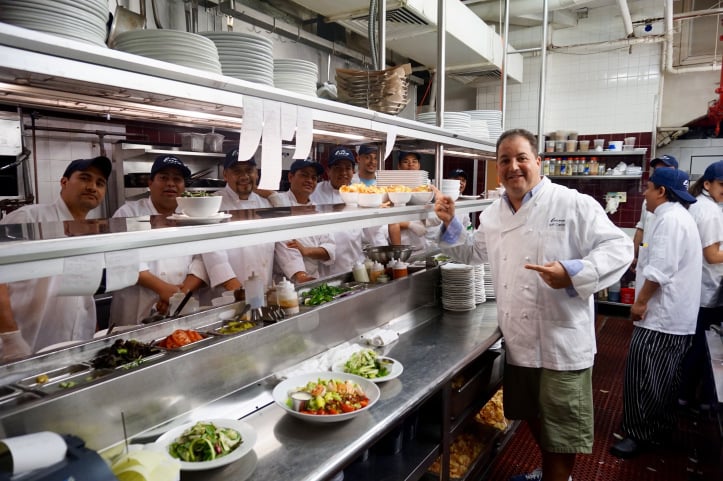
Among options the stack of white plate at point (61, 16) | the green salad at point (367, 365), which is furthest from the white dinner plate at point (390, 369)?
the stack of white plate at point (61, 16)

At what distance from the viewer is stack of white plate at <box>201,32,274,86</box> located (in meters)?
1.58

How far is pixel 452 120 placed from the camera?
3186 mm

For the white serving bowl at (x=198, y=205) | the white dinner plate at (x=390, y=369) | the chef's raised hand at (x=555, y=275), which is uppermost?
the white serving bowl at (x=198, y=205)

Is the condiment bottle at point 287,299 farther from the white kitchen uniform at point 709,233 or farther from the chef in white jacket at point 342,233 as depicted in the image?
the white kitchen uniform at point 709,233

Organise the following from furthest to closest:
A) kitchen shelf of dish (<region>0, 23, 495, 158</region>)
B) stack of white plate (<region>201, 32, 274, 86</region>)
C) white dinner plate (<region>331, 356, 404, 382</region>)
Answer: white dinner plate (<region>331, 356, 404, 382</region>) → stack of white plate (<region>201, 32, 274, 86</region>) → kitchen shelf of dish (<region>0, 23, 495, 158</region>)

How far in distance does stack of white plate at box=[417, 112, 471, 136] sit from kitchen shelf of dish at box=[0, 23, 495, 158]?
85 centimetres

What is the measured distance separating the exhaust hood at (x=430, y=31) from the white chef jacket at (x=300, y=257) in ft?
5.55

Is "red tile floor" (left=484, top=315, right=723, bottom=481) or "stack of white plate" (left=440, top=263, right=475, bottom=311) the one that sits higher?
"stack of white plate" (left=440, top=263, right=475, bottom=311)

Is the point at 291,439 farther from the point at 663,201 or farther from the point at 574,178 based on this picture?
the point at 574,178

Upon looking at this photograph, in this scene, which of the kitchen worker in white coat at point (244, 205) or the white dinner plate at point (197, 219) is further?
the kitchen worker in white coat at point (244, 205)

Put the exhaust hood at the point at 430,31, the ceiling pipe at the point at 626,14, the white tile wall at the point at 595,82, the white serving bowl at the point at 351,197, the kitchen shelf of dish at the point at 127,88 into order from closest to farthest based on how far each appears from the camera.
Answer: the kitchen shelf of dish at the point at 127,88 < the white serving bowl at the point at 351,197 < the exhaust hood at the point at 430,31 < the ceiling pipe at the point at 626,14 < the white tile wall at the point at 595,82

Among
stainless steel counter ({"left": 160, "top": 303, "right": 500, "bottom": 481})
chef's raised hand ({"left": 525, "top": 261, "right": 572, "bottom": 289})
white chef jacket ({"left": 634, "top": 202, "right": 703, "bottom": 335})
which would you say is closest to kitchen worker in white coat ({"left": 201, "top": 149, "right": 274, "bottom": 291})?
stainless steel counter ({"left": 160, "top": 303, "right": 500, "bottom": 481})

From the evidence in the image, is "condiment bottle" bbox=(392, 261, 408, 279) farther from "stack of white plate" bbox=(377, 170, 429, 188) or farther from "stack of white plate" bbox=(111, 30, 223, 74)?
"stack of white plate" bbox=(111, 30, 223, 74)

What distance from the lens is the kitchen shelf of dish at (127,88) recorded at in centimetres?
103
